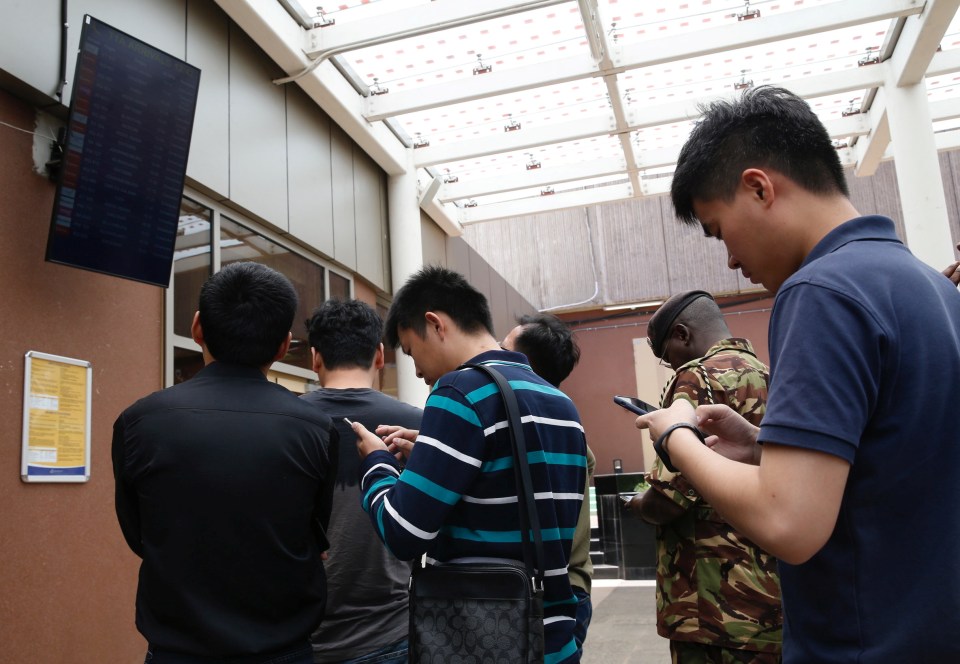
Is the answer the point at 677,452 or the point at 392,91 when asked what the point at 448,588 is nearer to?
the point at 677,452

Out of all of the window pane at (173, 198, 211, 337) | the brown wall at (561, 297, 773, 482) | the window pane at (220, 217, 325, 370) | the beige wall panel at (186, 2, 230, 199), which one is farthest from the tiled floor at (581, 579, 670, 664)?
the brown wall at (561, 297, 773, 482)

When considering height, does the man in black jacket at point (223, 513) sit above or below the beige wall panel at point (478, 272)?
below

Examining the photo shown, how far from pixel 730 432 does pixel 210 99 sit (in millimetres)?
4251

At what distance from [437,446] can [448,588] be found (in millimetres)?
288

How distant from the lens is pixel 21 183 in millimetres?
3211

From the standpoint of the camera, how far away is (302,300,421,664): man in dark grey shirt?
2.06 meters

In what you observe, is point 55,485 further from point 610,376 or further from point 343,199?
point 610,376

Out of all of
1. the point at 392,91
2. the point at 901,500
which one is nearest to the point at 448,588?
the point at 901,500

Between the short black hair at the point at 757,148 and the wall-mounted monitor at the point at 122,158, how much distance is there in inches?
110

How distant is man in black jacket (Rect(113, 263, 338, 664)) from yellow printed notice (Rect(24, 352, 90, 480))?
72.1 inches

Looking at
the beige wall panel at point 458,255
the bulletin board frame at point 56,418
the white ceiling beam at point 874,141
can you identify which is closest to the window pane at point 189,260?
the bulletin board frame at point 56,418

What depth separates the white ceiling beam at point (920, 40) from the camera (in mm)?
5738

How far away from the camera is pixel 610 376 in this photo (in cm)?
1599

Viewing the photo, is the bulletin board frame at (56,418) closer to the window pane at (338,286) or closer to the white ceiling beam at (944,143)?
the window pane at (338,286)
